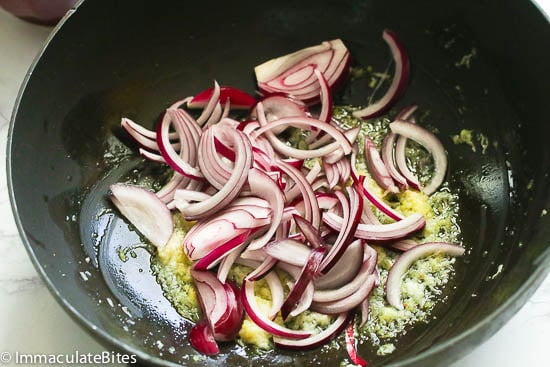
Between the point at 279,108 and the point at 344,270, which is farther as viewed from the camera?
the point at 279,108

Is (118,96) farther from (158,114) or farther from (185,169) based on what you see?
(185,169)

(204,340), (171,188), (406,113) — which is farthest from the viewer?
(406,113)

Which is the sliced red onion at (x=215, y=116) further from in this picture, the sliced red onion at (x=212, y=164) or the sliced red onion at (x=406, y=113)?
the sliced red onion at (x=406, y=113)

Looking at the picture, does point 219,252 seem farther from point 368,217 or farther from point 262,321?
point 368,217

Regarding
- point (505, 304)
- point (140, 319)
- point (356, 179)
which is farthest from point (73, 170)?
point (505, 304)

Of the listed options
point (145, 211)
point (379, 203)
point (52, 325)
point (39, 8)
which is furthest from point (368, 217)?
point (39, 8)

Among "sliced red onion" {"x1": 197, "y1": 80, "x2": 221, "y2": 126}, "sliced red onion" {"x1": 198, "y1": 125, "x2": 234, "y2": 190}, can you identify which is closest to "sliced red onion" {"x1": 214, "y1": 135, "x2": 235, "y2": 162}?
"sliced red onion" {"x1": 198, "y1": 125, "x2": 234, "y2": 190}

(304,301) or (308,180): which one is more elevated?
(308,180)
